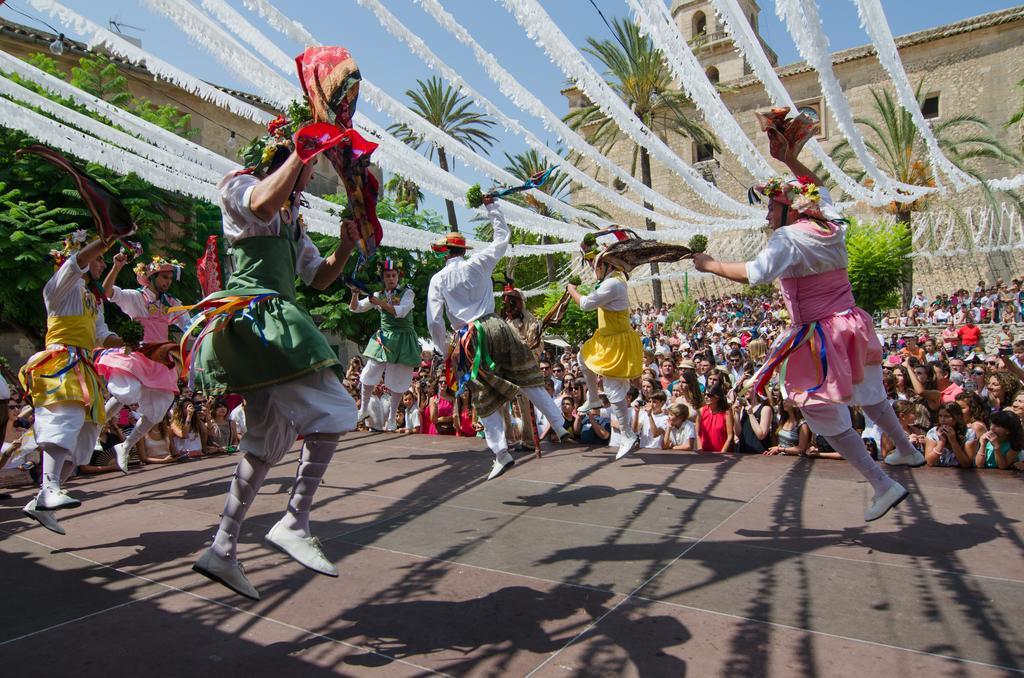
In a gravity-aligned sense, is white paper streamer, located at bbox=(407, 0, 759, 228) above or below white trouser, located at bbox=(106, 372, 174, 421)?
above

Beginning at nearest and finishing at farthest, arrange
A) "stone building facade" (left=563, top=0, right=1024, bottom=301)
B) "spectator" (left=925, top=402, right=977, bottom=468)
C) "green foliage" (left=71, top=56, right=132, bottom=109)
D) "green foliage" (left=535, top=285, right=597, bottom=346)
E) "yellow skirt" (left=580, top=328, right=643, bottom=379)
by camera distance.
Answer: "spectator" (left=925, top=402, right=977, bottom=468)
"yellow skirt" (left=580, top=328, right=643, bottom=379)
"green foliage" (left=71, top=56, right=132, bottom=109)
"green foliage" (left=535, top=285, right=597, bottom=346)
"stone building facade" (left=563, top=0, right=1024, bottom=301)

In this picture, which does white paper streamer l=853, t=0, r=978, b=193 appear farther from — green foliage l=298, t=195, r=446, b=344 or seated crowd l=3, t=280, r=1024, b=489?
green foliage l=298, t=195, r=446, b=344

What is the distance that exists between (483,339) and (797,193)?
96.7 inches

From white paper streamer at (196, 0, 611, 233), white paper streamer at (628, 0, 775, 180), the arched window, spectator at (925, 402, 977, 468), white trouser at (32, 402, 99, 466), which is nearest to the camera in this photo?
white trouser at (32, 402, 99, 466)

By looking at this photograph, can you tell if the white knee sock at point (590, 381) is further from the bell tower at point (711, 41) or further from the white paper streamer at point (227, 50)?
the bell tower at point (711, 41)

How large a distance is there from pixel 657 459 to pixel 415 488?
7.02 feet

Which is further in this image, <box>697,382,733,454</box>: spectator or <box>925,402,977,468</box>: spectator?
<box>697,382,733,454</box>: spectator

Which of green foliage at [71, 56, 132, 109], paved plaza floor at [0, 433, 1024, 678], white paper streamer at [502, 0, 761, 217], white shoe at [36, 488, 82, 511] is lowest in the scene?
paved plaza floor at [0, 433, 1024, 678]

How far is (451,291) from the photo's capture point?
18.3ft

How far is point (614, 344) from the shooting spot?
6.17 metres

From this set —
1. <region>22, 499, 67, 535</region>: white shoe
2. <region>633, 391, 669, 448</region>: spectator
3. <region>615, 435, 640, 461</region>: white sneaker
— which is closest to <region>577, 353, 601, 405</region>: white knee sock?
<region>633, 391, 669, 448</region>: spectator

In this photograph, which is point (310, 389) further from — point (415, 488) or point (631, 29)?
point (631, 29)

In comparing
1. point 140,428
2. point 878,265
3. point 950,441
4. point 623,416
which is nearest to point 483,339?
point 623,416

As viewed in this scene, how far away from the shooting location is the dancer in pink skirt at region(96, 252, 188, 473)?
18.2 feet
